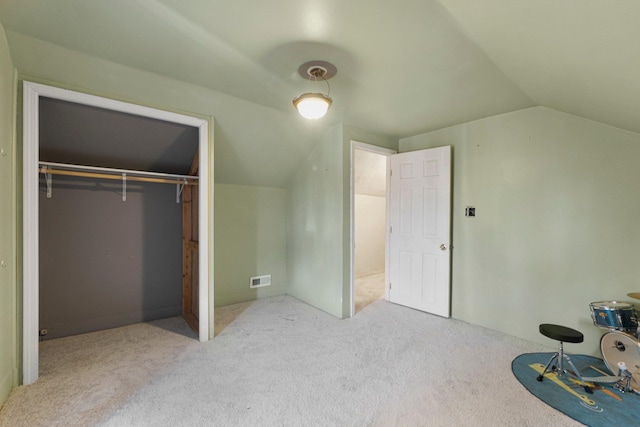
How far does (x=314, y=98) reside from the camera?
2191 mm

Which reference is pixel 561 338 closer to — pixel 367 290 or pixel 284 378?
pixel 284 378

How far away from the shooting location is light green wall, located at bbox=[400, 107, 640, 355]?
8.14ft

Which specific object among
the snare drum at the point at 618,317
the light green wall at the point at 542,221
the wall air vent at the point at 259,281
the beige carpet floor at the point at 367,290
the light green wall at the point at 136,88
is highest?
the light green wall at the point at 136,88

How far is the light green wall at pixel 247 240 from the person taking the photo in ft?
12.9

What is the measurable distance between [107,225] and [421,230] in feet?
11.9

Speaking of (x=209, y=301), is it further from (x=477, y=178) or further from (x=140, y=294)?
(x=477, y=178)

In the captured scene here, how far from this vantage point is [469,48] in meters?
2.04

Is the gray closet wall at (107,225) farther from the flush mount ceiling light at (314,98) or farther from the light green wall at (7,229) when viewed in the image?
the flush mount ceiling light at (314,98)

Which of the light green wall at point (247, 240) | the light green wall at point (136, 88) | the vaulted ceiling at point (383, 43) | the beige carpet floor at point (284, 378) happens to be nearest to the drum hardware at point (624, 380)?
the beige carpet floor at point (284, 378)

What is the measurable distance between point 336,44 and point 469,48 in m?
0.93

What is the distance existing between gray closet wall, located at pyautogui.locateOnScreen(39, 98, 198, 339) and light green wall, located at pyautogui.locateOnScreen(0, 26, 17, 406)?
52cm

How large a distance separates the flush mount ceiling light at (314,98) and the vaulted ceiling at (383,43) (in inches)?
2.5

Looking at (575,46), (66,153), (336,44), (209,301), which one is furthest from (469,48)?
(66,153)

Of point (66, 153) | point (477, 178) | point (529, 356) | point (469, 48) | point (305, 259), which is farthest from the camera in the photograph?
point (305, 259)
